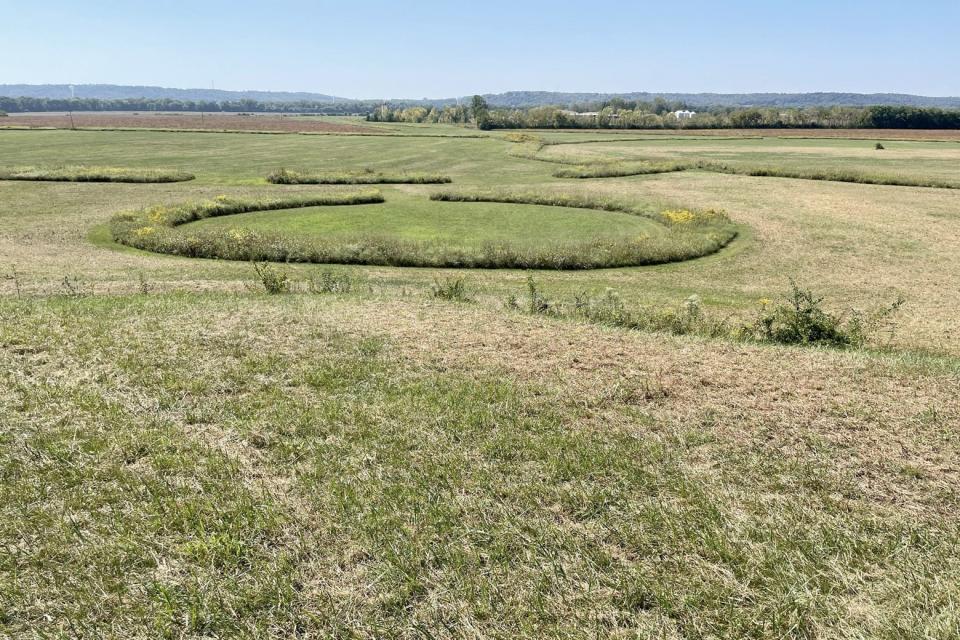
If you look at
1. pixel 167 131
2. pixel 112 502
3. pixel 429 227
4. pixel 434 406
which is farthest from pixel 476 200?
pixel 167 131

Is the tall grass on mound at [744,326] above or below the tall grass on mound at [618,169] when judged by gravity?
below

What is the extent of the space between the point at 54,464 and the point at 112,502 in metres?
1.26

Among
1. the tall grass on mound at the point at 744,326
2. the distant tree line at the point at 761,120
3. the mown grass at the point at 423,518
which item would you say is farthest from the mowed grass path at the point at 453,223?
the distant tree line at the point at 761,120

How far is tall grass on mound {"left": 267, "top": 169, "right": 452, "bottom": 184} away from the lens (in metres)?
55.0

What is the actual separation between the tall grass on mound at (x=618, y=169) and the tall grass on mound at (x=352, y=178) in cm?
1322

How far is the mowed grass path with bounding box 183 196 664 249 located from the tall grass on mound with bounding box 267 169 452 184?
14.2 meters

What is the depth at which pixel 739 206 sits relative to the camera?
43.5 metres

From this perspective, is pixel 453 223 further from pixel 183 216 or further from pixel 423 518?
pixel 423 518

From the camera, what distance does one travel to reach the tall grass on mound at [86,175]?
52.6 m

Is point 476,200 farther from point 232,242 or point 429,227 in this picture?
point 232,242

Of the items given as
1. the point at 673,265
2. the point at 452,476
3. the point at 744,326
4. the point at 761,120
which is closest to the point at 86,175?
the point at 673,265

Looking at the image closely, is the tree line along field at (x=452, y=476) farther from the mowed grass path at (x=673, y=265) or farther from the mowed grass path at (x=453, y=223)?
the mowed grass path at (x=453, y=223)

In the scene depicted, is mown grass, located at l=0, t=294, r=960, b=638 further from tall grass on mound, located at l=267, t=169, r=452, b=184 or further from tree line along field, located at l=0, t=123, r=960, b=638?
tall grass on mound, located at l=267, t=169, r=452, b=184

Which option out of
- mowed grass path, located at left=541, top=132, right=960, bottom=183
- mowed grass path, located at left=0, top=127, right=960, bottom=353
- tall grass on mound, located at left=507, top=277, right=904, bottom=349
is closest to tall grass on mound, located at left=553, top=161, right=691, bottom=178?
mowed grass path, located at left=0, top=127, right=960, bottom=353
